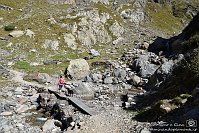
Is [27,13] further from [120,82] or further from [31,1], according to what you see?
[120,82]

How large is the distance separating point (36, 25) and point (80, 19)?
399 inches

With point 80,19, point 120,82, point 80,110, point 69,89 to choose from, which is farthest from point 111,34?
point 80,110

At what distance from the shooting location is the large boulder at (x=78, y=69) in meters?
54.2

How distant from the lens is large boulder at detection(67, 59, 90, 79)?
54.2 meters

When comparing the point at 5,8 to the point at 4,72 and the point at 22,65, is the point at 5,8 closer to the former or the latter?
the point at 22,65

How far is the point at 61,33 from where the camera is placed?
73.4m

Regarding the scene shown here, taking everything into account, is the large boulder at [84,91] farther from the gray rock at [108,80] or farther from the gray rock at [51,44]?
the gray rock at [51,44]

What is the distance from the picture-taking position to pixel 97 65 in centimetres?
6038

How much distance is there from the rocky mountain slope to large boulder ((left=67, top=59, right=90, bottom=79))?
0.16 metres

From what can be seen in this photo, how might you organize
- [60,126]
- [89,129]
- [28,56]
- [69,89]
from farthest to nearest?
[28,56] → [69,89] → [60,126] → [89,129]

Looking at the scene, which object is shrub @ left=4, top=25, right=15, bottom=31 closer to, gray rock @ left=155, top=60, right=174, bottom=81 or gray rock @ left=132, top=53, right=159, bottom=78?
gray rock @ left=132, top=53, right=159, bottom=78

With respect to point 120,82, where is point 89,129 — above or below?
above

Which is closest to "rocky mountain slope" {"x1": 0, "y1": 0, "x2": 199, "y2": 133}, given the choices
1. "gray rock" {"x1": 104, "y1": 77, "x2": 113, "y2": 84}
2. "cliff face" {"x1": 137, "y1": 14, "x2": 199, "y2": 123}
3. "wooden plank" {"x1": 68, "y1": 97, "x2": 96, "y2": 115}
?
"cliff face" {"x1": 137, "y1": 14, "x2": 199, "y2": 123}

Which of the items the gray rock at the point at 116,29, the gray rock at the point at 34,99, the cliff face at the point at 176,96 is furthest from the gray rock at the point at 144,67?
the gray rock at the point at 116,29
